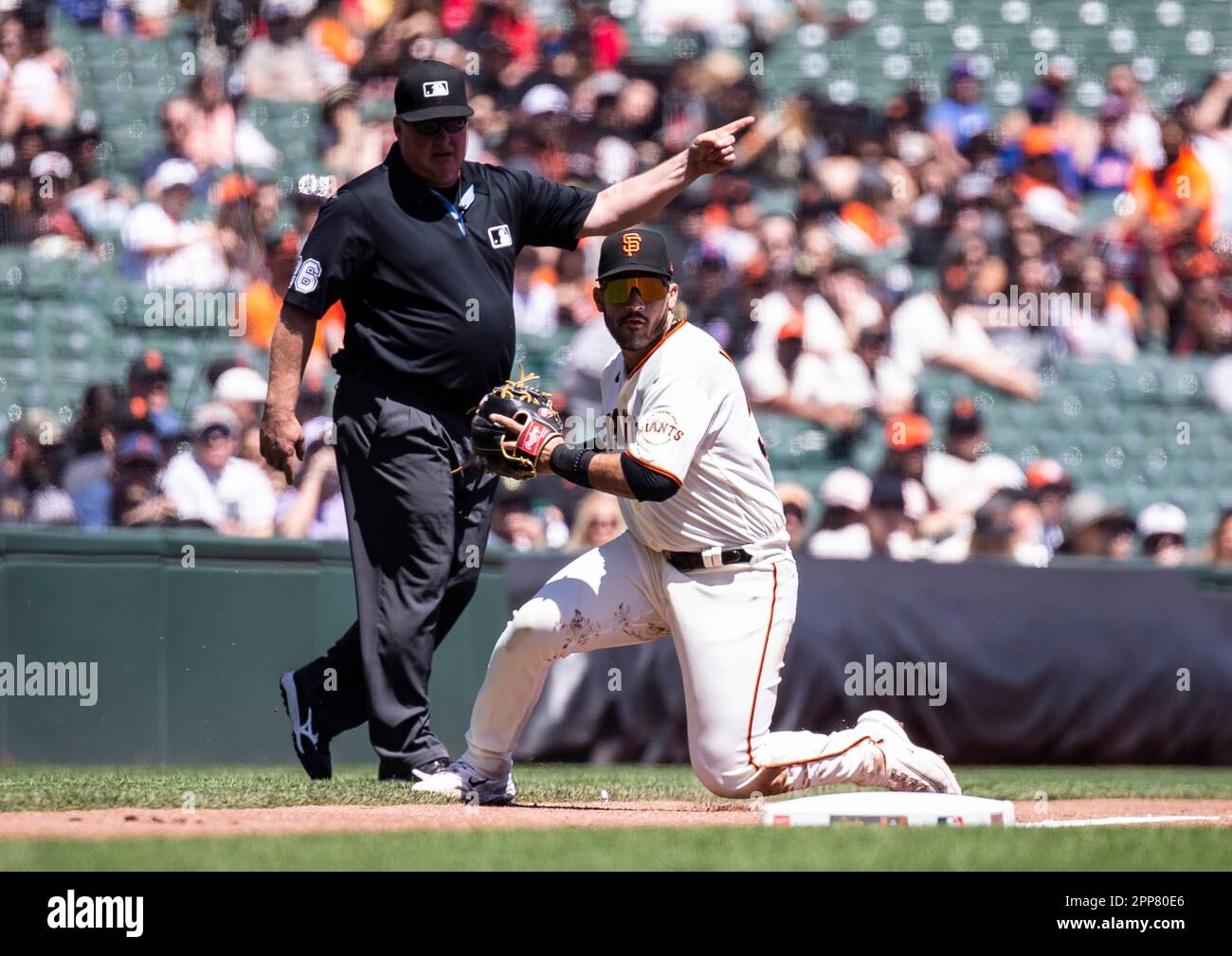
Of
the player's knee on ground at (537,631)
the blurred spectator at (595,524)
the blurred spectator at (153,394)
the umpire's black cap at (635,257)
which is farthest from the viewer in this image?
the blurred spectator at (595,524)

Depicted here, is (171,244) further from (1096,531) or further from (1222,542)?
(1222,542)

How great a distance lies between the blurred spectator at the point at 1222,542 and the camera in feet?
31.4

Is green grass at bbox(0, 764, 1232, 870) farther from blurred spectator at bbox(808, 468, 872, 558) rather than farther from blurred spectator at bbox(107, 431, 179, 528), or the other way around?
blurred spectator at bbox(808, 468, 872, 558)

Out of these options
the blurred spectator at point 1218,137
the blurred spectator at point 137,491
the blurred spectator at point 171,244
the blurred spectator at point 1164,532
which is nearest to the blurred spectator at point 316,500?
the blurred spectator at point 137,491

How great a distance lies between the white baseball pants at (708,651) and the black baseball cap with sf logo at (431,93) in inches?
61.6

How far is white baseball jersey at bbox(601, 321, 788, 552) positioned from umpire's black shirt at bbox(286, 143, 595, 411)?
0.69m

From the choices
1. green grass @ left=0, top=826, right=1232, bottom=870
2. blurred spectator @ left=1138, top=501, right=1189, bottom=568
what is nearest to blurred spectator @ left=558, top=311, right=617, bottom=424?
blurred spectator @ left=1138, top=501, right=1189, bottom=568

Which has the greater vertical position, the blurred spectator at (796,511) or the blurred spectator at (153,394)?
the blurred spectator at (153,394)

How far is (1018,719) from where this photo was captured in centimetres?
819

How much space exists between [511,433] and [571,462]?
211mm

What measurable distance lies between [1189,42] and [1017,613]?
15.2ft

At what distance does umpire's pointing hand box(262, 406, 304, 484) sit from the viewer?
5.77 m

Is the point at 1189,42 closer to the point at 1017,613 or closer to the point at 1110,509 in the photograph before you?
the point at 1110,509

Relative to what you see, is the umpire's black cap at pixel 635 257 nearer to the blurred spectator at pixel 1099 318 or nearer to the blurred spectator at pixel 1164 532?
the blurred spectator at pixel 1164 532
